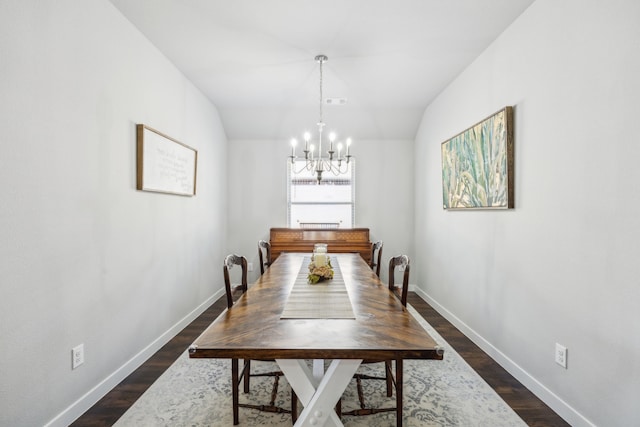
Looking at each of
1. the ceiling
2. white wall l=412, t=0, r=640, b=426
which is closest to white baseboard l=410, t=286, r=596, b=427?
white wall l=412, t=0, r=640, b=426

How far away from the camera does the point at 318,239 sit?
4727 mm

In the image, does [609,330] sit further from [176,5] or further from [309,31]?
[176,5]

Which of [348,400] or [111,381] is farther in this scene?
[111,381]

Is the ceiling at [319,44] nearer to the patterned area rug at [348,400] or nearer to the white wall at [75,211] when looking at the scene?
the white wall at [75,211]

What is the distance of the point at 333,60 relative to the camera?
299 centimetres

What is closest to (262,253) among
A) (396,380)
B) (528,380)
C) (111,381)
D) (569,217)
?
(111,381)

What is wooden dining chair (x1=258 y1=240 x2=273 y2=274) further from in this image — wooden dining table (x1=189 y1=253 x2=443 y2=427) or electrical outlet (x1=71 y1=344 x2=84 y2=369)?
electrical outlet (x1=71 y1=344 x2=84 y2=369)

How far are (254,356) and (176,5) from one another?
2.28 m

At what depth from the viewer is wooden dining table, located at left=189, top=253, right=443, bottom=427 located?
3.85 ft

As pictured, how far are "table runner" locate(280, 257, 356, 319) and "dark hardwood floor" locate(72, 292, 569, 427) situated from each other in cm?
123

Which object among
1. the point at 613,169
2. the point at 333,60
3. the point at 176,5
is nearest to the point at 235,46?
the point at 176,5

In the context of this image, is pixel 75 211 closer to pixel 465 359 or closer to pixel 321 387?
pixel 321 387

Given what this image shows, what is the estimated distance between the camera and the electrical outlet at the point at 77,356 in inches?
73.5

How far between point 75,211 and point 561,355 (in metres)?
2.94
